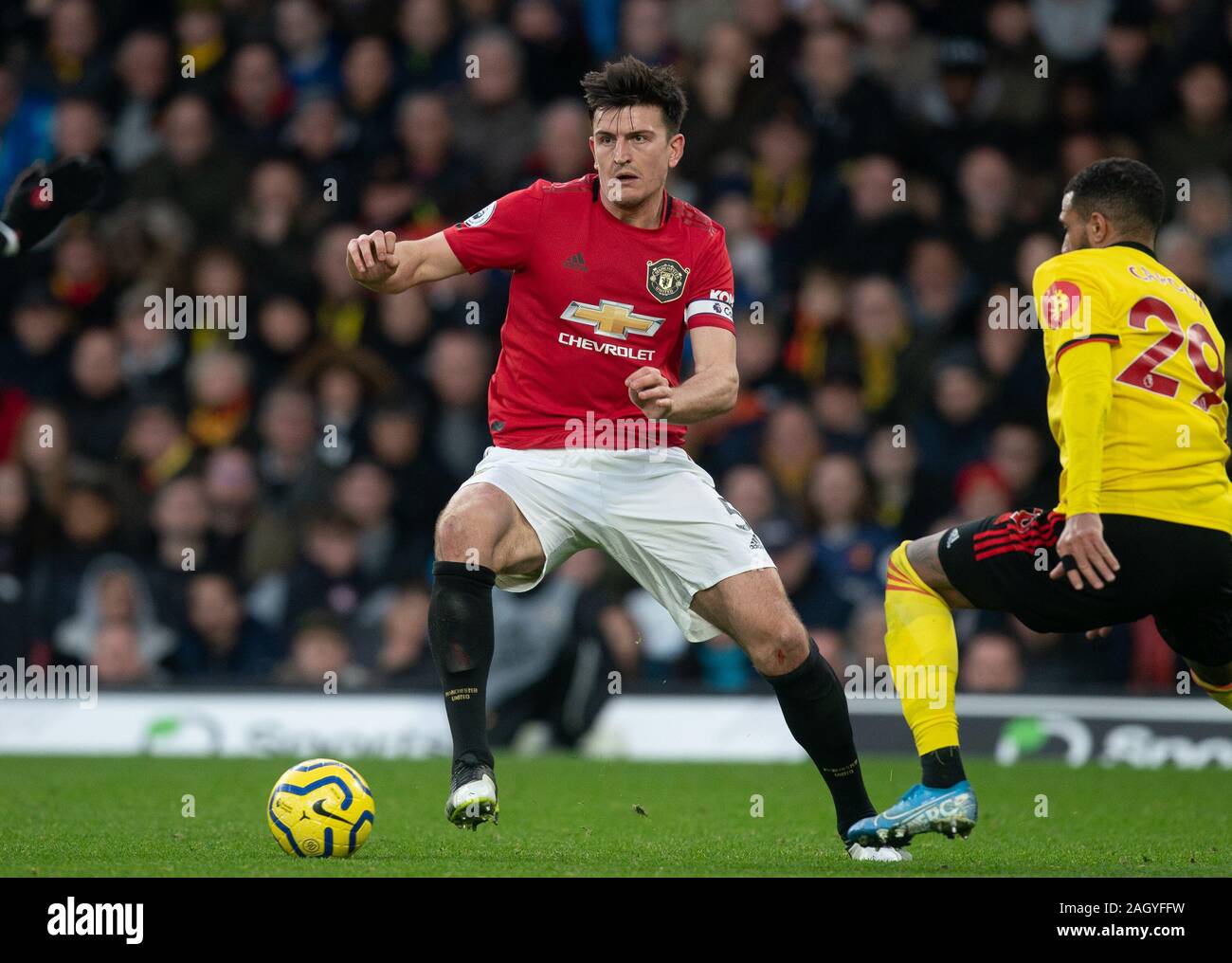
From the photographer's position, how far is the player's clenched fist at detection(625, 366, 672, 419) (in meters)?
5.43

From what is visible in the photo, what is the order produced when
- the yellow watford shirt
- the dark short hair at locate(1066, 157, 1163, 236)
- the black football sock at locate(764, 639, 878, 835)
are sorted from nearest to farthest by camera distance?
the yellow watford shirt → the dark short hair at locate(1066, 157, 1163, 236) → the black football sock at locate(764, 639, 878, 835)

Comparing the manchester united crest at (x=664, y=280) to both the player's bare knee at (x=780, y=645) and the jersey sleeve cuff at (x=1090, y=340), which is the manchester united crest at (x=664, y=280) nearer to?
the player's bare knee at (x=780, y=645)

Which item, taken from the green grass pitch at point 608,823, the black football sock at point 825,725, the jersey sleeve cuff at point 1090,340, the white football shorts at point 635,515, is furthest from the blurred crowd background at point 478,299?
the jersey sleeve cuff at point 1090,340

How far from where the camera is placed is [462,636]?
5.88 metres

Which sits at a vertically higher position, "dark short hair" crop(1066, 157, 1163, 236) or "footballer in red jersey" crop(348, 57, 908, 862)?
"dark short hair" crop(1066, 157, 1163, 236)

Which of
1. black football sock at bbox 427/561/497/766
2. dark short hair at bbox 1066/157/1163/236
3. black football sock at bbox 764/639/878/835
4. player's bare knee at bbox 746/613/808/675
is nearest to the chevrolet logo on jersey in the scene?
black football sock at bbox 427/561/497/766

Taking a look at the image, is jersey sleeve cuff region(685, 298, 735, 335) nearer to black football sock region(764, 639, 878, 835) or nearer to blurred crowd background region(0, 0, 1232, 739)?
black football sock region(764, 639, 878, 835)

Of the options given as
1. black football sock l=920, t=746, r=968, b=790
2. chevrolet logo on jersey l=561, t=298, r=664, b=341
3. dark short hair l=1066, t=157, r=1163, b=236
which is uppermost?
dark short hair l=1066, t=157, r=1163, b=236

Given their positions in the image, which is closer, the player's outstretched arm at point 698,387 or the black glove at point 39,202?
the player's outstretched arm at point 698,387

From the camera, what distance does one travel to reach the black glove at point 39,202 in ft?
24.4

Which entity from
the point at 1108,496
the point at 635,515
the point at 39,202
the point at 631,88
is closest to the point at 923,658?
the point at 1108,496

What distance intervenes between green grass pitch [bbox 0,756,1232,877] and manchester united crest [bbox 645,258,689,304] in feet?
6.17

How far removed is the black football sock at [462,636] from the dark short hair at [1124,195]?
2.28m

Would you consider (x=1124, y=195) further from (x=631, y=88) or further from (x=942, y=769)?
(x=942, y=769)
